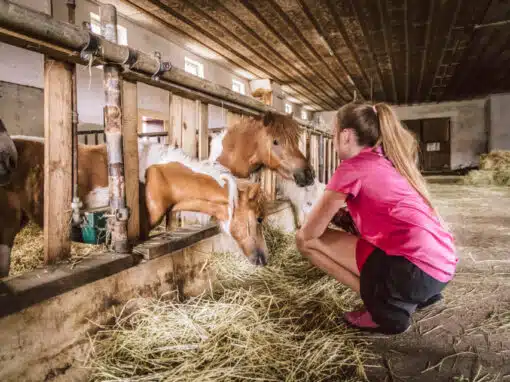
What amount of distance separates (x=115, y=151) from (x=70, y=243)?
496 mm

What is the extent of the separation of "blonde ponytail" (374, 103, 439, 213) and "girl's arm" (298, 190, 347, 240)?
0.36 meters

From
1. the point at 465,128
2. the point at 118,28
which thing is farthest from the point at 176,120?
the point at 465,128

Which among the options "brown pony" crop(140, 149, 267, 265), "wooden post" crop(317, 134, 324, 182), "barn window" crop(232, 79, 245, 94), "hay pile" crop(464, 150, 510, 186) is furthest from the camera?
"hay pile" crop(464, 150, 510, 186)

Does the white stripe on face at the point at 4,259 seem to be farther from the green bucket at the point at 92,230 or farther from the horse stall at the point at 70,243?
the horse stall at the point at 70,243

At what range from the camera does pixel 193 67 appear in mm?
8695

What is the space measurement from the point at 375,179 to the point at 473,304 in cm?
123

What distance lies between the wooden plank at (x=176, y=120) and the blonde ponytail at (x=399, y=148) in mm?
1493

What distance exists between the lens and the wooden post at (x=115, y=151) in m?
1.72

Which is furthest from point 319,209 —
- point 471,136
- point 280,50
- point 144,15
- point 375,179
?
point 471,136

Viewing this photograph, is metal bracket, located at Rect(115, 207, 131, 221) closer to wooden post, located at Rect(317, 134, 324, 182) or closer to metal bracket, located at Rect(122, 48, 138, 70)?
metal bracket, located at Rect(122, 48, 138, 70)

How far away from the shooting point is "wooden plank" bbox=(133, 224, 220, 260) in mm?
1844

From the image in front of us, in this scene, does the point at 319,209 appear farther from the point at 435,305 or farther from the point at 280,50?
the point at 280,50

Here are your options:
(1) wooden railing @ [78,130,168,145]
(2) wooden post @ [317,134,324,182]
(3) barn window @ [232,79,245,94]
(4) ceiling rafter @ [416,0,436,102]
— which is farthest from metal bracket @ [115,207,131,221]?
(3) barn window @ [232,79,245,94]

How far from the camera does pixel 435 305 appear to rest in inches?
85.0
